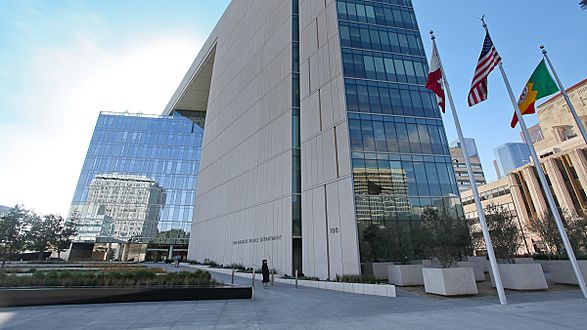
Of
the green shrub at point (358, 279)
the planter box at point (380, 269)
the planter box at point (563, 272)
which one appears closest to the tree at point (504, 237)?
the planter box at point (563, 272)

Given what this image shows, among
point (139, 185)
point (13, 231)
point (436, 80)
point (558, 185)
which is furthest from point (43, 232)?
point (558, 185)

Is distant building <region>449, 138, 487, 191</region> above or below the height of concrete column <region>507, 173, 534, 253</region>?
above

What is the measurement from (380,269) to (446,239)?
5.58 m

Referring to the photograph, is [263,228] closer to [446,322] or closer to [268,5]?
[446,322]

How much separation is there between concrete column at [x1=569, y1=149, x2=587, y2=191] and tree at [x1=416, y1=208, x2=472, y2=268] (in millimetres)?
43838

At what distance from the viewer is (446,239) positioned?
14133mm

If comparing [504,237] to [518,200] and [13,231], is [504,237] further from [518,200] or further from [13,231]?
[518,200]

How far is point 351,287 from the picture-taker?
15406 millimetres

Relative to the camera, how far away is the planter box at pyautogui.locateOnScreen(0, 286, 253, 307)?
10402mm

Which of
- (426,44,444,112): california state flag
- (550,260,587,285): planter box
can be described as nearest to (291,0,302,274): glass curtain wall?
(426,44,444,112): california state flag

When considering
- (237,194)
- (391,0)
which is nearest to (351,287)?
(237,194)

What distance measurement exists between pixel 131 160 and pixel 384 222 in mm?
62758

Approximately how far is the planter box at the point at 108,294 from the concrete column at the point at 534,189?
63.0 meters

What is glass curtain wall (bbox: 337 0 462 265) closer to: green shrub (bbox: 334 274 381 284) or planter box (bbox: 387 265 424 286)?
green shrub (bbox: 334 274 381 284)
